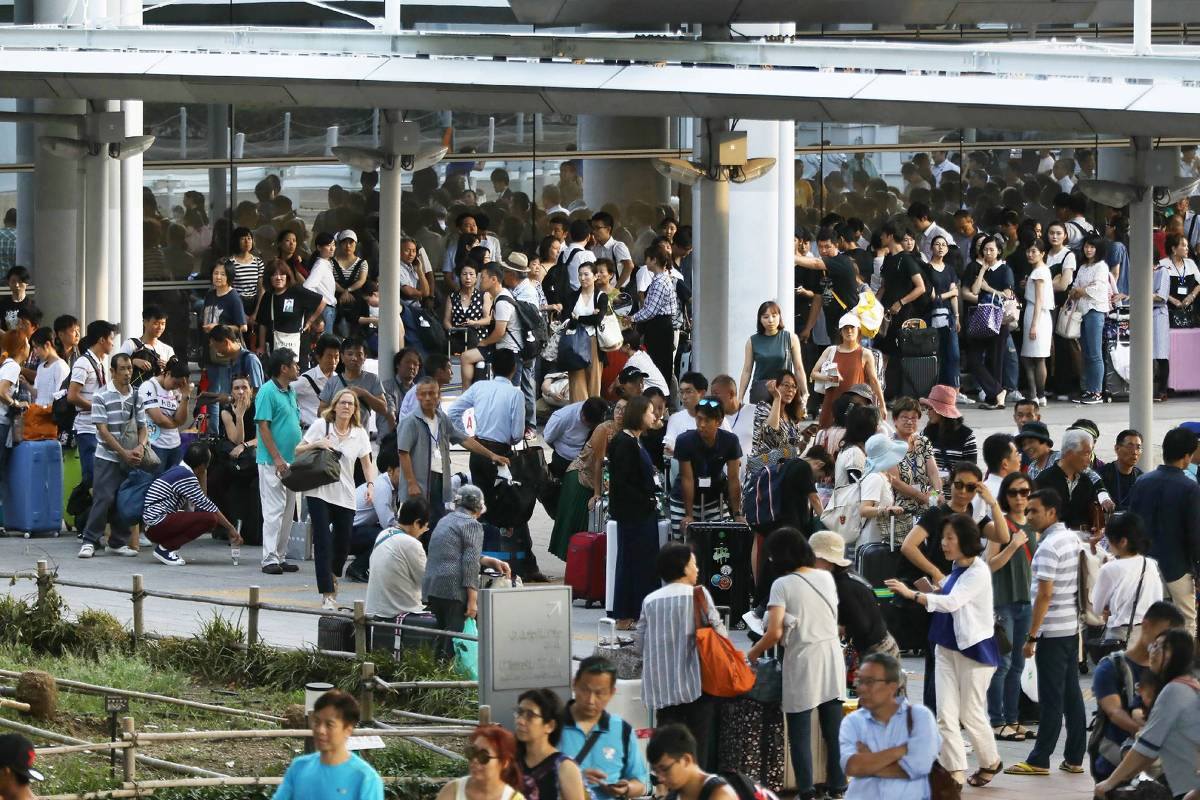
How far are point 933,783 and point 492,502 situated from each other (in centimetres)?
653

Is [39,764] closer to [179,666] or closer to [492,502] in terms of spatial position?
[179,666]

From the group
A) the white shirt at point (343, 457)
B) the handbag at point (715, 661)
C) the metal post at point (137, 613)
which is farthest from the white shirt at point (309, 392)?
the handbag at point (715, 661)

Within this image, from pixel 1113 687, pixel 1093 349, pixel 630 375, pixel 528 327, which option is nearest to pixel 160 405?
pixel 630 375

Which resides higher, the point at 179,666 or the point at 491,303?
the point at 491,303

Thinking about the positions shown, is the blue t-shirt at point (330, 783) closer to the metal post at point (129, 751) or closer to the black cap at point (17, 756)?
the black cap at point (17, 756)

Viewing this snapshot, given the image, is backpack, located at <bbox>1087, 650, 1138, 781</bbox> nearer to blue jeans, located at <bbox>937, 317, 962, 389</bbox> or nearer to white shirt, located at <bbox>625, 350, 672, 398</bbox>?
white shirt, located at <bbox>625, 350, 672, 398</bbox>

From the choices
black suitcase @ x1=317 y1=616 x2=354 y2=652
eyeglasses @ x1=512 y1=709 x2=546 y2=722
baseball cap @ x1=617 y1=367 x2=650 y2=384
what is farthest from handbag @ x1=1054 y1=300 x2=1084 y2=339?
eyeglasses @ x1=512 y1=709 x2=546 y2=722

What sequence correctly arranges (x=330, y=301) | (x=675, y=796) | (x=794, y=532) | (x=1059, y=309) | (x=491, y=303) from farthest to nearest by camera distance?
(x=1059, y=309) → (x=330, y=301) → (x=491, y=303) → (x=794, y=532) → (x=675, y=796)

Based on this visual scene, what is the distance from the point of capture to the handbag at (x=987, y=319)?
21734 mm

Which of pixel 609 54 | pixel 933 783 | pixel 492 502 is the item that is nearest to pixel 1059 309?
pixel 609 54

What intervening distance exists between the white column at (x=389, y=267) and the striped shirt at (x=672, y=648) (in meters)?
7.69

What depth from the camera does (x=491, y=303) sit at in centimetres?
2000

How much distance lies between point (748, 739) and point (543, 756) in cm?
247

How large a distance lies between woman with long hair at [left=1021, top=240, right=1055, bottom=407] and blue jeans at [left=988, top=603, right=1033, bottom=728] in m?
10.3
